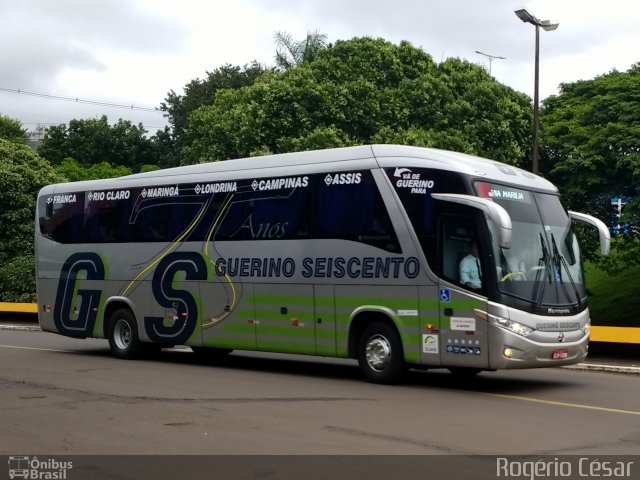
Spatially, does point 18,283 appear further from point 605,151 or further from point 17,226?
point 605,151

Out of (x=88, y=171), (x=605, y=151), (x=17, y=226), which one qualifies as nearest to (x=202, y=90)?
(x=88, y=171)

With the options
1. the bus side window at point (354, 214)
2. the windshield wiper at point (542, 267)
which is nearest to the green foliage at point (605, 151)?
the windshield wiper at point (542, 267)

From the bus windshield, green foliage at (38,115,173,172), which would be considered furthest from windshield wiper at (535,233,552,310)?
green foliage at (38,115,173,172)

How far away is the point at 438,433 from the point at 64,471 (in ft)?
13.1

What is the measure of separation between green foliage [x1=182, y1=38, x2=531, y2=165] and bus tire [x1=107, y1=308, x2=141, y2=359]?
20671mm

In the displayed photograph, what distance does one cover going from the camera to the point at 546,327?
13656 mm

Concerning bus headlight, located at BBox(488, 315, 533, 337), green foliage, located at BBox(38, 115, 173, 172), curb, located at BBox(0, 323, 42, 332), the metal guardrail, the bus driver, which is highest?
green foliage, located at BBox(38, 115, 173, 172)

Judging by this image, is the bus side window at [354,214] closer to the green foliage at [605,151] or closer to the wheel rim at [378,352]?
the wheel rim at [378,352]

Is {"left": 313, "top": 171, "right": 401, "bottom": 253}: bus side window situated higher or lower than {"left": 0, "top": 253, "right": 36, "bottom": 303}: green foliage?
higher

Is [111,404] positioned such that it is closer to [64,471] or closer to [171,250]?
[64,471]

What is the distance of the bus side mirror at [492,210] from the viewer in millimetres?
12680

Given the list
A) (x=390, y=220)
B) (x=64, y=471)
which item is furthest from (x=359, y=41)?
(x=64, y=471)

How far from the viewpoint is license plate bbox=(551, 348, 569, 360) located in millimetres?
13705

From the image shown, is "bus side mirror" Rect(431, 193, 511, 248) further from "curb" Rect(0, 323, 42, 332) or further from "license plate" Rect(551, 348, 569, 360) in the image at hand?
"curb" Rect(0, 323, 42, 332)
